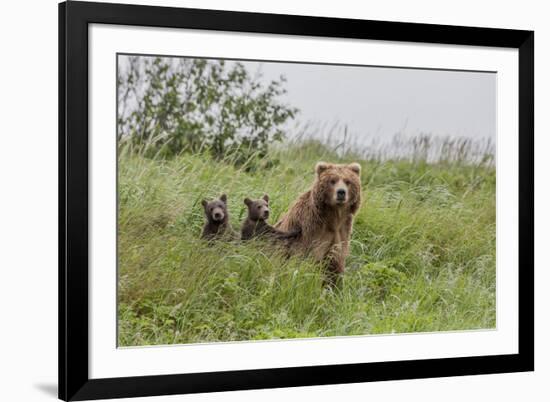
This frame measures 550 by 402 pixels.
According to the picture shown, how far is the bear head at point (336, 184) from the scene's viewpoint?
547 centimetres

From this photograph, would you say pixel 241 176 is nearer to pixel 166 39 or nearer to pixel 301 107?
pixel 301 107

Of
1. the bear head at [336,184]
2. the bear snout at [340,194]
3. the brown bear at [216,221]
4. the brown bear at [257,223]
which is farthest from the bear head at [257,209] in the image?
the bear snout at [340,194]

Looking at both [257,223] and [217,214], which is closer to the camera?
[217,214]

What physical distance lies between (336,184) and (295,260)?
50 centimetres

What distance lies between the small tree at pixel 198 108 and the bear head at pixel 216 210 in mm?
250

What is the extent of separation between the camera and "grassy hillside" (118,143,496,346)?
4957 mm

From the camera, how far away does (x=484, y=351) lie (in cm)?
559

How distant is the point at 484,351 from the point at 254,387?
1.45 metres

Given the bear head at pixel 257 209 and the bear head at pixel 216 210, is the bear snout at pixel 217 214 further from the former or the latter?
the bear head at pixel 257 209

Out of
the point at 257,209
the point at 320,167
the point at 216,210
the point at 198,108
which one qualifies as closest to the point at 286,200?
the point at 257,209

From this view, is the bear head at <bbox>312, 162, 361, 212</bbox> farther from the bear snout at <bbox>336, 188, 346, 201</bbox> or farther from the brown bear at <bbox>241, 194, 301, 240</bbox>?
the brown bear at <bbox>241, 194, 301, 240</bbox>

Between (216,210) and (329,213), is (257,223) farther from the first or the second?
(329,213)

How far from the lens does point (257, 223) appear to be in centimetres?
526

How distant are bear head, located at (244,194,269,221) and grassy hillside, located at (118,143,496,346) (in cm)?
5
